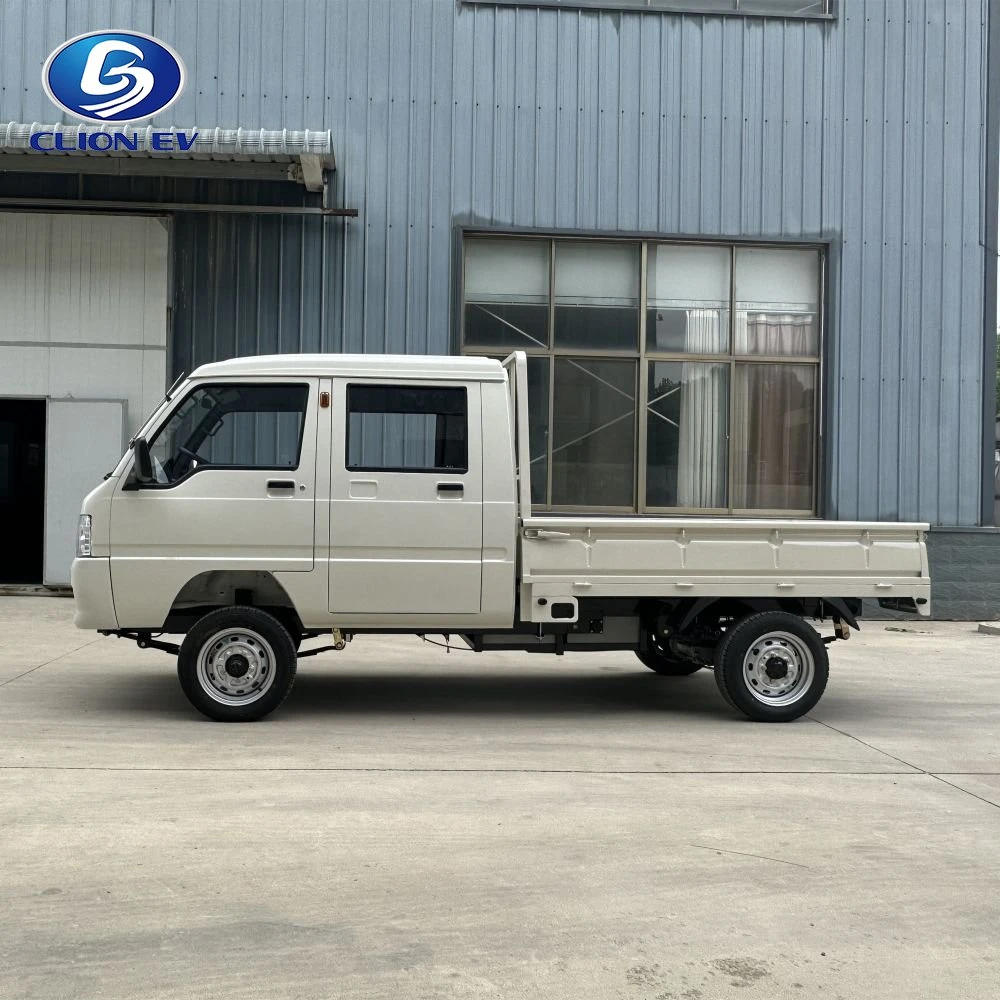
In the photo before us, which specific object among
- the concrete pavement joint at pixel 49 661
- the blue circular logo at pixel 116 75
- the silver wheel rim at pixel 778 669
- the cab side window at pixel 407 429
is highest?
the blue circular logo at pixel 116 75

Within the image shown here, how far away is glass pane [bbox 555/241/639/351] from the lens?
14992mm

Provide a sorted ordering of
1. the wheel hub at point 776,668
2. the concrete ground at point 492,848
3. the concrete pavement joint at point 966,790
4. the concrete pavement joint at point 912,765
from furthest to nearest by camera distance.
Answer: the wheel hub at point 776,668
the concrete pavement joint at point 912,765
the concrete pavement joint at point 966,790
the concrete ground at point 492,848

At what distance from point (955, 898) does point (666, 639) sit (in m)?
4.00

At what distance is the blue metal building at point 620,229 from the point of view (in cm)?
1463

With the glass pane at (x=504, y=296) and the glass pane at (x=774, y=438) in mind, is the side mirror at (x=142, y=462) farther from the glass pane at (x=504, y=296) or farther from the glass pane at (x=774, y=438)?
the glass pane at (x=774, y=438)

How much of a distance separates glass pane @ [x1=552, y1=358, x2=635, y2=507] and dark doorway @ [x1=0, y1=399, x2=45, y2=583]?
23.2 ft

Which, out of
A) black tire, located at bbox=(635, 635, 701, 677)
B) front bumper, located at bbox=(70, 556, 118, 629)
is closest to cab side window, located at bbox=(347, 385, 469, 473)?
front bumper, located at bbox=(70, 556, 118, 629)

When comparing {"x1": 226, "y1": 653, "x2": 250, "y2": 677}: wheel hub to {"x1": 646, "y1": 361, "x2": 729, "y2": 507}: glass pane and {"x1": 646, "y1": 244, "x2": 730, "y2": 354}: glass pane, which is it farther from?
{"x1": 646, "y1": 244, "x2": 730, "y2": 354}: glass pane

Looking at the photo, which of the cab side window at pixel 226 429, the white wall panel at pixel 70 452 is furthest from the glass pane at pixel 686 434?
the cab side window at pixel 226 429

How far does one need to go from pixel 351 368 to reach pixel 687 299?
8353 millimetres

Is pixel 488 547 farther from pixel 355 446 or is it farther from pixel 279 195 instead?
pixel 279 195

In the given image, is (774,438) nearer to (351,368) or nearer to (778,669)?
(778,669)

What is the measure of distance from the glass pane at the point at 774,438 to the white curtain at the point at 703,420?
0.22m

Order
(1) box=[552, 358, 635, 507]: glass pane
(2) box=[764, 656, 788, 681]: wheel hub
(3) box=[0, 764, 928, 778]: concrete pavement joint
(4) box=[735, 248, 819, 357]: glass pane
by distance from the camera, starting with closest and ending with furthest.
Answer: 1. (3) box=[0, 764, 928, 778]: concrete pavement joint
2. (2) box=[764, 656, 788, 681]: wheel hub
3. (1) box=[552, 358, 635, 507]: glass pane
4. (4) box=[735, 248, 819, 357]: glass pane
